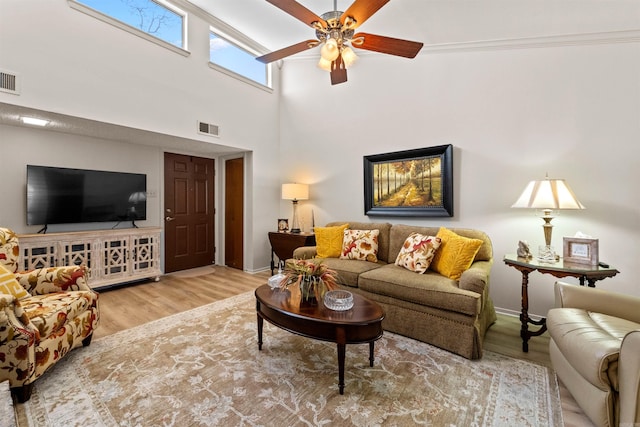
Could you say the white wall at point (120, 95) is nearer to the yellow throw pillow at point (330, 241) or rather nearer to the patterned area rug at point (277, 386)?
the yellow throw pillow at point (330, 241)

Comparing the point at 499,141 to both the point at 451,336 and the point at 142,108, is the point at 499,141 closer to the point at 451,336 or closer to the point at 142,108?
the point at 451,336

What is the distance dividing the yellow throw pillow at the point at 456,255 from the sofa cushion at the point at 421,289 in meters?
0.09

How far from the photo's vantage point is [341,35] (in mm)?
2102

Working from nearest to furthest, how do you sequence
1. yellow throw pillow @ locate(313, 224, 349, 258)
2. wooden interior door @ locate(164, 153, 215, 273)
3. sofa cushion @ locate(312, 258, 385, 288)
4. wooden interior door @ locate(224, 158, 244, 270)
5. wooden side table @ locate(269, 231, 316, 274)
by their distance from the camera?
sofa cushion @ locate(312, 258, 385, 288) < yellow throw pillow @ locate(313, 224, 349, 258) < wooden side table @ locate(269, 231, 316, 274) < wooden interior door @ locate(164, 153, 215, 273) < wooden interior door @ locate(224, 158, 244, 270)

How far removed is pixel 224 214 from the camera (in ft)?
16.4

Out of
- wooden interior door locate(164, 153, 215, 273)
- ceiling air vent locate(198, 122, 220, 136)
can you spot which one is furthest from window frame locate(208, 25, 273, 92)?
wooden interior door locate(164, 153, 215, 273)

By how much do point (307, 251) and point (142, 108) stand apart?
2.50 m

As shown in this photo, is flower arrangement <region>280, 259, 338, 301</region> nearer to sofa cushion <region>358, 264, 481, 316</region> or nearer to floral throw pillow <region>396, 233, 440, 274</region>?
sofa cushion <region>358, 264, 481, 316</region>

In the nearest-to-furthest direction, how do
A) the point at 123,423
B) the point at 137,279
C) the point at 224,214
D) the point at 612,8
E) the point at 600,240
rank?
the point at 123,423 < the point at 612,8 < the point at 600,240 < the point at 137,279 < the point at 224,214

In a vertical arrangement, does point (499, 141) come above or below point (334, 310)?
above

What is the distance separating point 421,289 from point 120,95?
Result: 355 cm

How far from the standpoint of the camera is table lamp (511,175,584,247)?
7.32ft

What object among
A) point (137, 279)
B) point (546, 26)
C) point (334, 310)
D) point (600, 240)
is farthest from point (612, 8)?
point (137, 279)

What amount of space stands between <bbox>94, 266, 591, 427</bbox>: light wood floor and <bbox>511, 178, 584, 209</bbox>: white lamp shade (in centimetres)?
112
